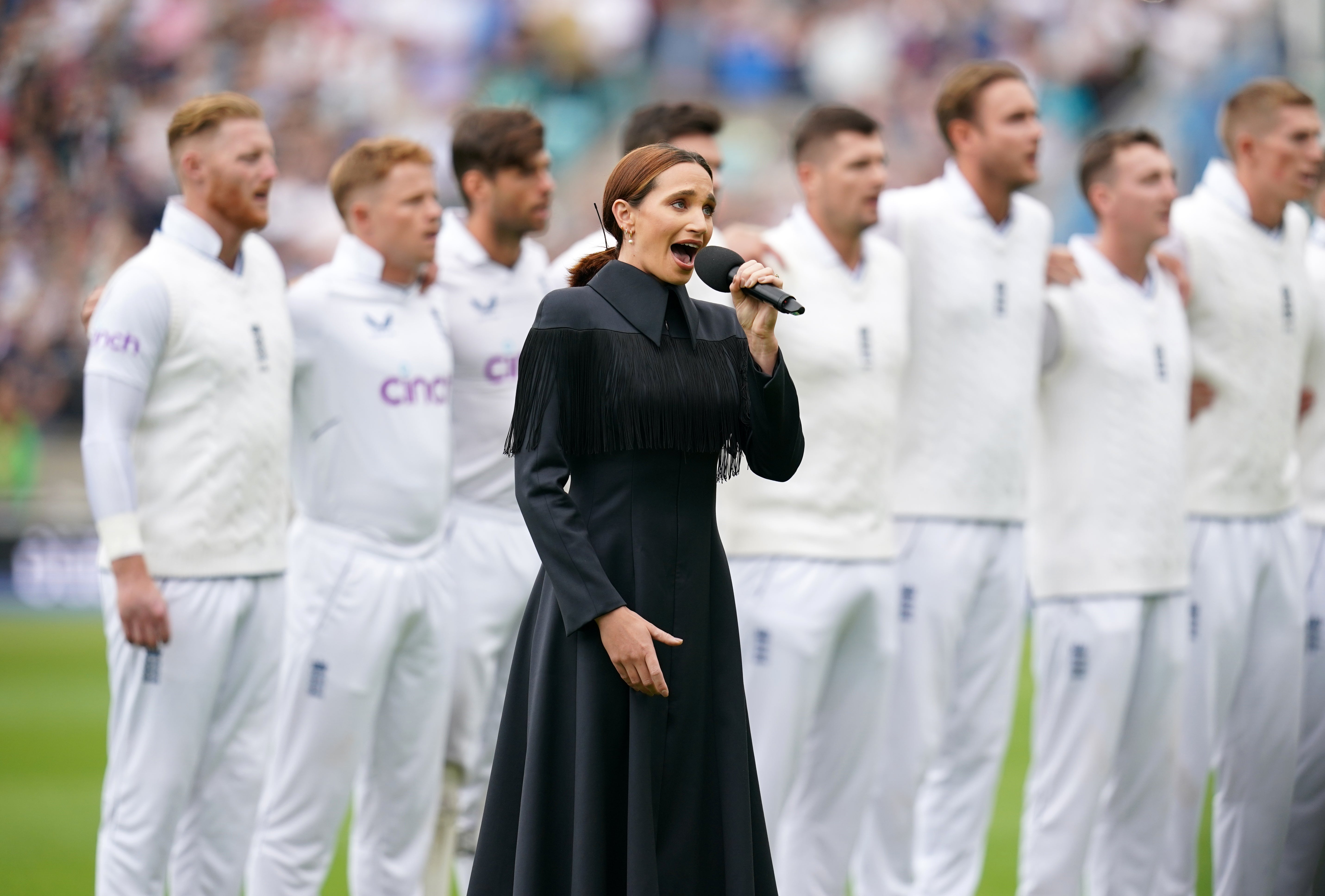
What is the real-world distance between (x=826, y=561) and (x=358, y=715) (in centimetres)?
155

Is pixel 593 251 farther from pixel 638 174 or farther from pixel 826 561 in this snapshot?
pixel 638 174

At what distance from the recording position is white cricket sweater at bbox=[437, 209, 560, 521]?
218 inches

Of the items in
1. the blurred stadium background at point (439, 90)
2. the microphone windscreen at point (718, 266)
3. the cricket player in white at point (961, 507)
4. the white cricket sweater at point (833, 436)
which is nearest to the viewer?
the microphone windscreen at point (718, 266)

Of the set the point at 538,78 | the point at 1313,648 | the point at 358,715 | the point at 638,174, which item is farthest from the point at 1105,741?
the point at 538,78

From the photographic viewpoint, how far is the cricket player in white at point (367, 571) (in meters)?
4.95

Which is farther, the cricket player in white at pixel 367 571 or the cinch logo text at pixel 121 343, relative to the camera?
the cricket player in white at pixel 367 571

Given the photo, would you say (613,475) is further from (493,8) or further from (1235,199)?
(493,8)

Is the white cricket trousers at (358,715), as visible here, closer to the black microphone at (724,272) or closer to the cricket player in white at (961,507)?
the cricket player in white at (961,507)

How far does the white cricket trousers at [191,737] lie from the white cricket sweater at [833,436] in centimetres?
154

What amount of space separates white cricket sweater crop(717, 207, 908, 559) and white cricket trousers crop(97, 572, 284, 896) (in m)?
1.54

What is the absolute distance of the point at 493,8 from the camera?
18.1 meters

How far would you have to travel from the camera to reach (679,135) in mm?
5434

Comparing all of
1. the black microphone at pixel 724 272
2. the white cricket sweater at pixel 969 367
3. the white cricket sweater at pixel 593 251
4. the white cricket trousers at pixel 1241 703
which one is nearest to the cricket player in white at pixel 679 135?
the white cricket sweater at pixel 593 251

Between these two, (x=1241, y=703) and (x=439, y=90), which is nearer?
(x=1241, y=703)
